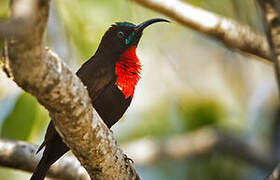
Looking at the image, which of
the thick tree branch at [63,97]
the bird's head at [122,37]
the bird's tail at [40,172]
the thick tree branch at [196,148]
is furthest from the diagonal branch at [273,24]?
the thick tree branch at [196,148]

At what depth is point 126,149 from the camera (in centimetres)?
586

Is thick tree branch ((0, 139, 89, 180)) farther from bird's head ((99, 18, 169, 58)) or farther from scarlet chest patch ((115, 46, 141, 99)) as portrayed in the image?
bird's head ((99, 18, 169, 58))

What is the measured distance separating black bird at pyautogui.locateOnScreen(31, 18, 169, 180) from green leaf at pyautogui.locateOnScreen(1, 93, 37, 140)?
52 cm

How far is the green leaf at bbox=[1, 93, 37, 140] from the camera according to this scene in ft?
12.4

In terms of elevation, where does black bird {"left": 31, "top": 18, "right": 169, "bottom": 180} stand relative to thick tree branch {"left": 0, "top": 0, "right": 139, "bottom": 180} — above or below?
below

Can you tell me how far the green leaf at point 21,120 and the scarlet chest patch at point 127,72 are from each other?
699mm

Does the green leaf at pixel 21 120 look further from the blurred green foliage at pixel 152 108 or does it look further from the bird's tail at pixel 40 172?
the bird's tail at pixel 40 172

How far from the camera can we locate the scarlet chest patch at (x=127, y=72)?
3.56m

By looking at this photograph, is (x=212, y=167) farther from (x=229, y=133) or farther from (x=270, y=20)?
(x=270, y=20)

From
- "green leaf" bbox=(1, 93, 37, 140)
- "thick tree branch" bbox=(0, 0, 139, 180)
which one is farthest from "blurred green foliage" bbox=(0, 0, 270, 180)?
"thick tree branch" bbox=(0, 0, 139, 180)

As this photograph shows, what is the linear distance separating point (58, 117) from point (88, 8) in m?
1.93

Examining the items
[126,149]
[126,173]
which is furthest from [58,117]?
[126,149]

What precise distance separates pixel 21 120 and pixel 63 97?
1675 mm

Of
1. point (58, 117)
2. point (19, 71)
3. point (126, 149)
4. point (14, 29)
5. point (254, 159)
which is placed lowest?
point (254, 159)
